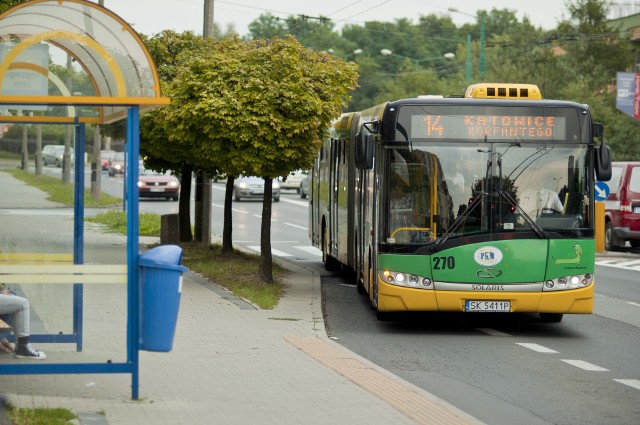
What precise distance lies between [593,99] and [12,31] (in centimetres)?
4909

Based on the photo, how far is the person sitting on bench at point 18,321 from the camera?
9328 mm

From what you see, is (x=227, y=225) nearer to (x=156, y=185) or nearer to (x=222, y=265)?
(x=222, y=265)

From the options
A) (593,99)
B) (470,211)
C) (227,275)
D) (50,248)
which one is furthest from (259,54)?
(593,99)

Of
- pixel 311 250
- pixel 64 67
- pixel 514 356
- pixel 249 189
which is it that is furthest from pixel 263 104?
pixel 249 189

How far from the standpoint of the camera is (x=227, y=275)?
1948cm

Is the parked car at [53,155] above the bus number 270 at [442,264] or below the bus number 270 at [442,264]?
above

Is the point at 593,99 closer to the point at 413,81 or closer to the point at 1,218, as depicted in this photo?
the point at 413,81

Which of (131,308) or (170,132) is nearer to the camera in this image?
(131,308)

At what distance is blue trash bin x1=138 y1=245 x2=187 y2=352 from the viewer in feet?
28.9

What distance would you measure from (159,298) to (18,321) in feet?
4.45

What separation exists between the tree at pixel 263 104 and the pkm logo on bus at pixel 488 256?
4169mm

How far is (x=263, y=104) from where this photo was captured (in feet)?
57.6

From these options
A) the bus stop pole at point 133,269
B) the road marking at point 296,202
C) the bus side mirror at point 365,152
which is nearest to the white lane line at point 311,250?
the bus side mirror at point 365,152

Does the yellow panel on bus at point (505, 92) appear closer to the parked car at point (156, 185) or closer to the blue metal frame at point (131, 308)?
the blue metal frame at point (131, 308)
